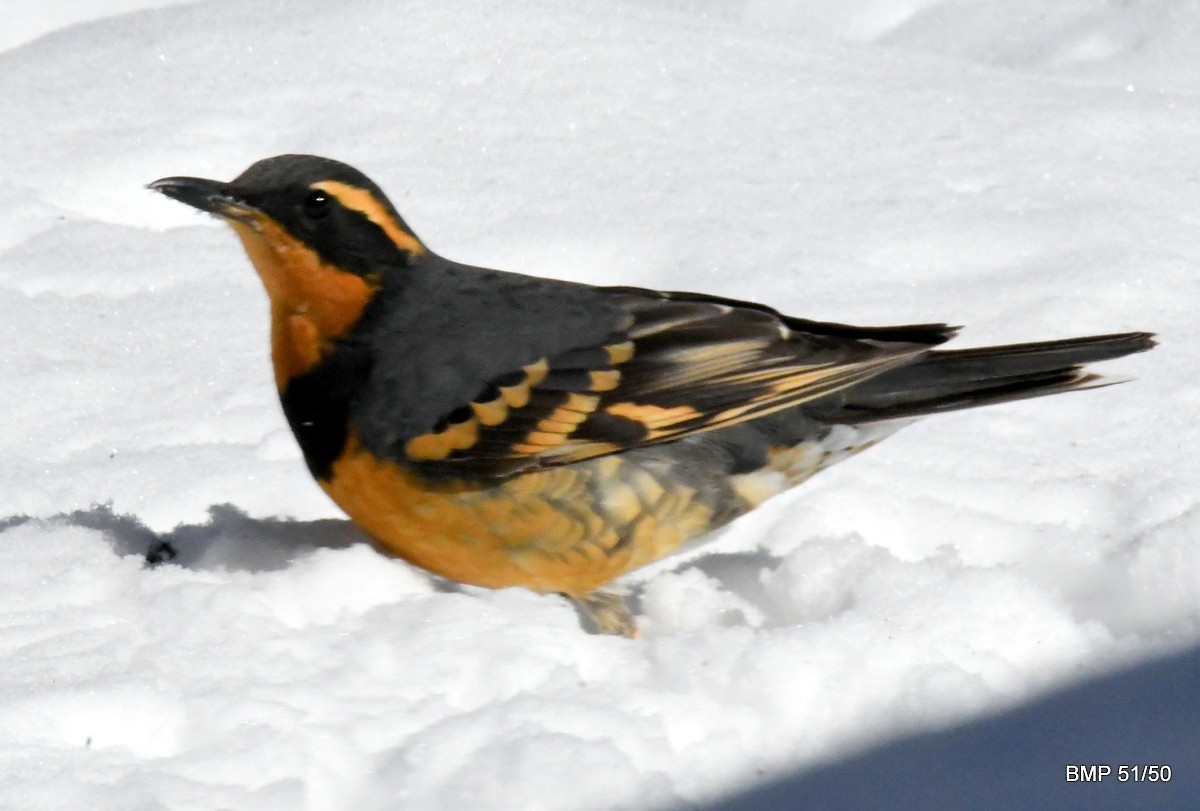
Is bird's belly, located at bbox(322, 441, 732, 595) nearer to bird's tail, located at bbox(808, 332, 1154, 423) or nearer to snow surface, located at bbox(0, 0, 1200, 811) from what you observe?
snow surface, located at bbox(0, 0, 1200, 811)

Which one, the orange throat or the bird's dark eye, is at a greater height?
the bird's dark eye

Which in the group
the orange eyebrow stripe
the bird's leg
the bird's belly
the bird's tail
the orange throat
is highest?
the orange eyebrow stripe

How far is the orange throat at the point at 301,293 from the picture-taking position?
4.32 m

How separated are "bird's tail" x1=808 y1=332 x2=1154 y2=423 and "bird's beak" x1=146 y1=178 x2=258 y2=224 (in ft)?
5.31

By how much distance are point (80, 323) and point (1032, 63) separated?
504 centimetres

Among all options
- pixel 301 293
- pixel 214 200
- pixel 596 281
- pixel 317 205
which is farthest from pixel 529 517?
pixel 596 281

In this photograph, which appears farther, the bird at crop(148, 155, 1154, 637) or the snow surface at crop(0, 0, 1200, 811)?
the bird at crop(148, 155, 1154, 637)

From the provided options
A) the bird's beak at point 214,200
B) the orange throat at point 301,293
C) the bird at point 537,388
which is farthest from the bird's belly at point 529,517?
the bird's beak at point 214,200

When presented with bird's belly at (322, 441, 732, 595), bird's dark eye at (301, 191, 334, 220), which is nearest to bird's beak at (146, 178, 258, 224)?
bird's dark eye at (301, 191, 334, 220)

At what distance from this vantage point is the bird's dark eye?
169 inches

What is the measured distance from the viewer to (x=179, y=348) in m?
5.97

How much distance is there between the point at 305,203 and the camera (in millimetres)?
4297

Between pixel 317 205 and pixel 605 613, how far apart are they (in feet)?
4.32

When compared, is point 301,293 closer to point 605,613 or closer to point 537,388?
point 537,388
